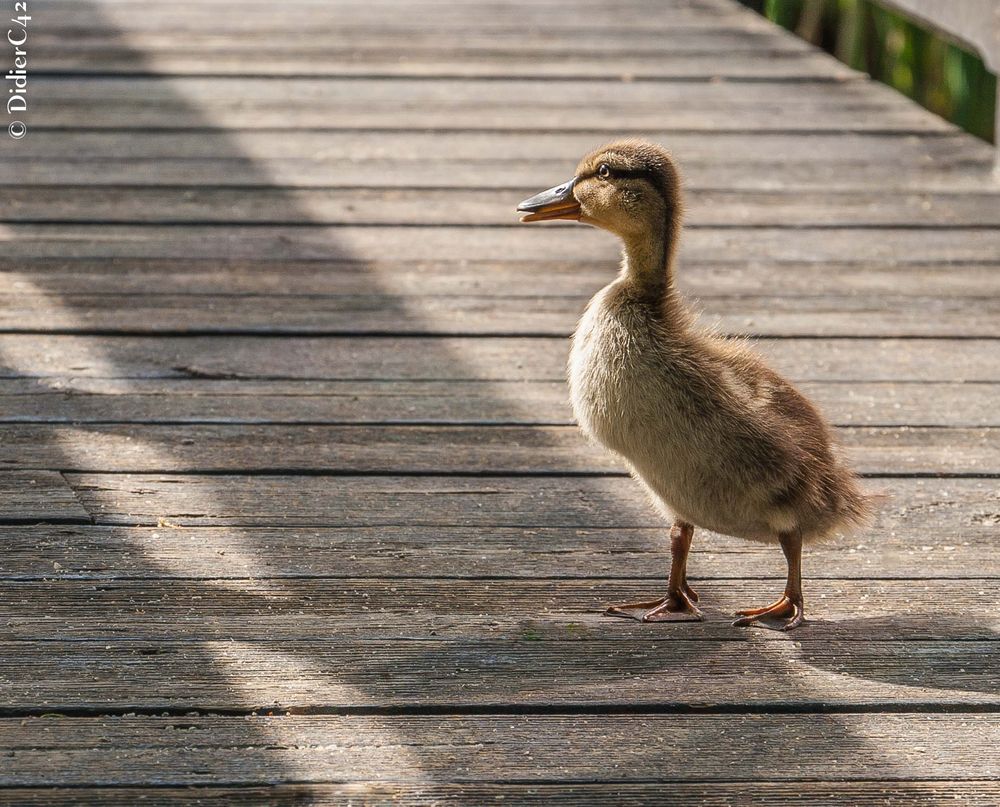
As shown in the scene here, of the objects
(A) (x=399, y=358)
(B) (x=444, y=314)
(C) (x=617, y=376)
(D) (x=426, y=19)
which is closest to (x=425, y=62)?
(D) (x=426, y=19)

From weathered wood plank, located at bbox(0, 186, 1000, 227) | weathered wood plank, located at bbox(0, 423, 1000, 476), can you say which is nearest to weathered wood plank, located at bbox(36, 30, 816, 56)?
weathered wood plank, located at bbox(0, 186, 1000, 227)

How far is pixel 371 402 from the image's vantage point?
4.09 metres

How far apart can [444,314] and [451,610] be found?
1.84 m

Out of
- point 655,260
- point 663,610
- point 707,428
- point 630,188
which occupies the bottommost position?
point 663,610

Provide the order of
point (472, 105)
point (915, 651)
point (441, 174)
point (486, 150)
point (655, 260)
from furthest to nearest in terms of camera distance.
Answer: point (472, 105) → point (486, 150) → point (441, 174) → point (655, 260) → point (915, 651)

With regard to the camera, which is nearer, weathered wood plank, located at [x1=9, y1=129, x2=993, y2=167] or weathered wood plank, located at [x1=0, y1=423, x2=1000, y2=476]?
weathered wood plank, located at [x1=0, y1=423, x2=1000, y2=476]

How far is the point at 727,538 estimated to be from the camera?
340cm

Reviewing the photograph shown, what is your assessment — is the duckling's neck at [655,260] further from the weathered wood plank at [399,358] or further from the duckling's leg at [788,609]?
the weathered wood plank at [399,358]

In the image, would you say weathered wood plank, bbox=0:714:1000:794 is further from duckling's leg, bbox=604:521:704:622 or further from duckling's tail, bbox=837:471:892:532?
duckling's tail, bbox=837:471:892:532

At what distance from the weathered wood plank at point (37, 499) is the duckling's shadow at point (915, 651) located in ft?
5.27

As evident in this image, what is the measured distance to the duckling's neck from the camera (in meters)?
3.17

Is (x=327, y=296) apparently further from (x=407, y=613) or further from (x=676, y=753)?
(x=676, y=753)

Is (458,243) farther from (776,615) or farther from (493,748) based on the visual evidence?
(493,748)

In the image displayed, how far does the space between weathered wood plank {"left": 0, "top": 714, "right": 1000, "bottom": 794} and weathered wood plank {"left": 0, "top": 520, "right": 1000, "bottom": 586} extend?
57 centimetres
